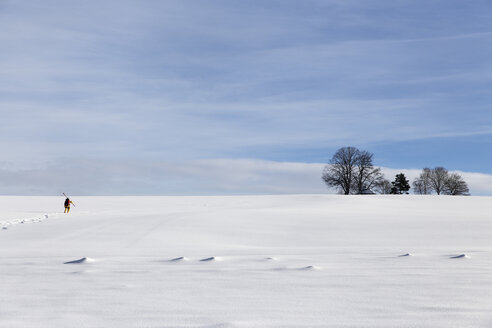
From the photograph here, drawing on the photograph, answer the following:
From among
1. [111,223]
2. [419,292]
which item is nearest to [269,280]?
[419,292]

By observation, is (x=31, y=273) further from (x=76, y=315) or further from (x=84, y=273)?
(x=76, y=315)

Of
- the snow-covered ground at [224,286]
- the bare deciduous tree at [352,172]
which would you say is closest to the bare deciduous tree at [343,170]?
the bare deciduous tree at [352,172]

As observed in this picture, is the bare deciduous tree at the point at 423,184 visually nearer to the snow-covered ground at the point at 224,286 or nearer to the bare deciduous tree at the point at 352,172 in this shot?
the bare deciduous tree at the point at 352,172

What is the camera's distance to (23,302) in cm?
498

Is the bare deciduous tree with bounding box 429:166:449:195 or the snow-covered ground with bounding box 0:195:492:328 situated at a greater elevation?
the bare deciduous tree with bounding box 429:166:449:195

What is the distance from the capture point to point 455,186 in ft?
219

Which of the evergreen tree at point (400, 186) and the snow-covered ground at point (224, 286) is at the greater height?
the evergreen tree at point (400, 186)

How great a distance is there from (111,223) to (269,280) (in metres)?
11.0

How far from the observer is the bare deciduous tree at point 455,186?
6638 centimetres

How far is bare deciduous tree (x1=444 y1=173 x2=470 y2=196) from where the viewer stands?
218ft

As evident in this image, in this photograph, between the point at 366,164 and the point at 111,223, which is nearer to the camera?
the point at 111,223

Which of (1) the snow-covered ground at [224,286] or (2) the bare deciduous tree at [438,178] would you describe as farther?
(2) the bare deciduous tree at [438,178]

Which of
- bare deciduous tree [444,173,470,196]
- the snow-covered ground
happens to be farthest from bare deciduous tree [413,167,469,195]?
the snow-covered ground

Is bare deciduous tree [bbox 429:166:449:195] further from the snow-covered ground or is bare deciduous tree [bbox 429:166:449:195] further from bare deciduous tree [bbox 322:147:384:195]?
the snow-covered ground
